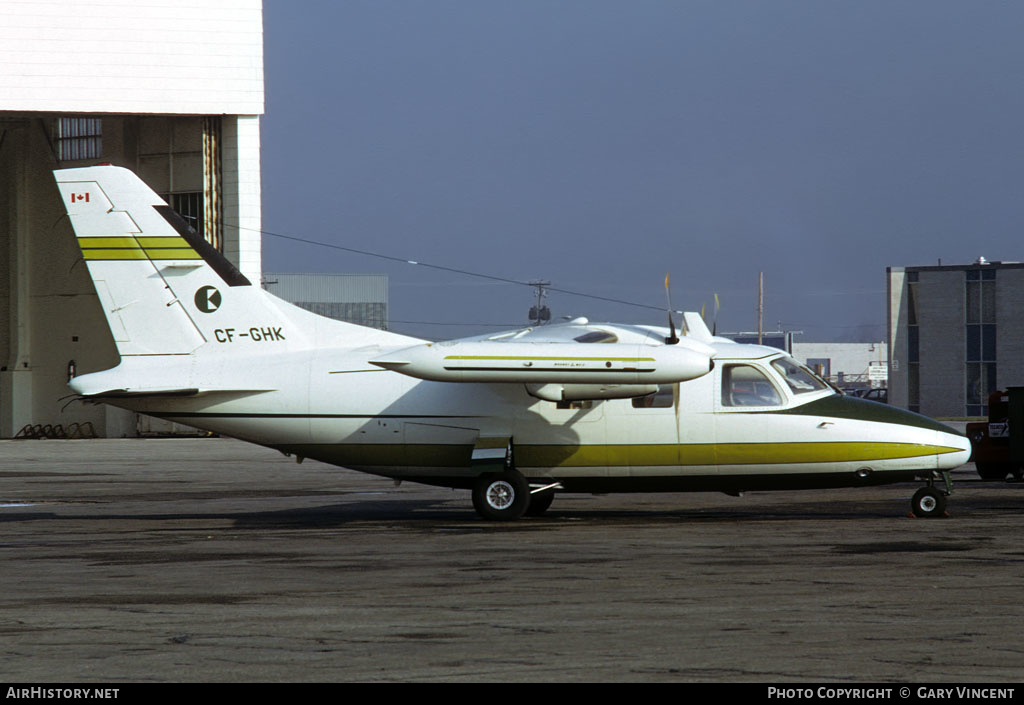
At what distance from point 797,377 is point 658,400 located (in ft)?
6.89

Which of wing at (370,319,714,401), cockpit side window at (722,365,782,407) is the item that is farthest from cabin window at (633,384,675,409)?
wing at (370,319,714,401)

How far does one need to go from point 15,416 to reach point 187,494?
37832 mm

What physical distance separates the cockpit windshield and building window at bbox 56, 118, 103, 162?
45.8 meters

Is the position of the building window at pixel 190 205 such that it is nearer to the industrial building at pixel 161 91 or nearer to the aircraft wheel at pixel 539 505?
the industrial building at pixel 161 91

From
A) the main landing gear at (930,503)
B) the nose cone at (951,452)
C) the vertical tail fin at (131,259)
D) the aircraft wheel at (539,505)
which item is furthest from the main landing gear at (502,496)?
the nose cone at (951,452)

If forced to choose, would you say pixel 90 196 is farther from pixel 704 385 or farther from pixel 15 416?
pixel 15 416

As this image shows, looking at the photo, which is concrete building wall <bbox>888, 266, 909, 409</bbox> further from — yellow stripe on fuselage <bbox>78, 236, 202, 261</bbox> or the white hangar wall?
yellow stripe on fuselage <bbox>78, 236, 202, 261</bbox>

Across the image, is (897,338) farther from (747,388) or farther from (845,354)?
(845,354)

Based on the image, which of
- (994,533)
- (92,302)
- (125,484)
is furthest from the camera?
(92,302)

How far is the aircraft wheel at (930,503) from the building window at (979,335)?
2154 inches

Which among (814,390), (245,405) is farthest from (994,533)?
(245,405)

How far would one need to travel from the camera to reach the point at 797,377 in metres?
18.3

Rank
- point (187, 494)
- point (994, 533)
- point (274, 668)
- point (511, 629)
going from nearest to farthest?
point (274, 668)
point (511, 629)
point (994, 533)
point (187, 494)

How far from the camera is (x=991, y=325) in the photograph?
227 feet
